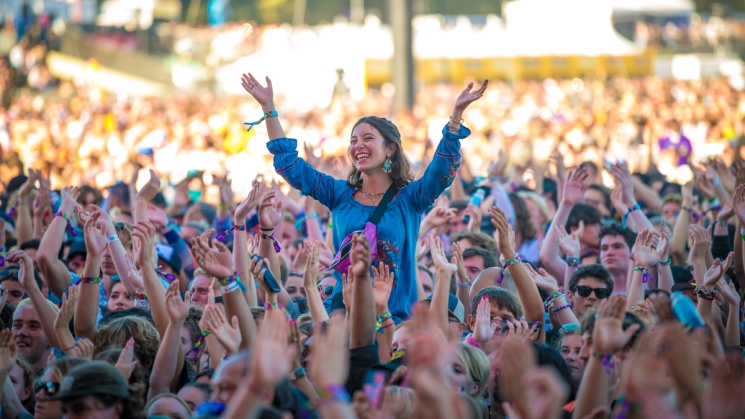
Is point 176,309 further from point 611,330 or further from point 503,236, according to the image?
point 611,330

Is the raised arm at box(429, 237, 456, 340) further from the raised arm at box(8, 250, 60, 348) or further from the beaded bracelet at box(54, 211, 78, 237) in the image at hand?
the beaded bracelet at box(54, 211, 78, 237)

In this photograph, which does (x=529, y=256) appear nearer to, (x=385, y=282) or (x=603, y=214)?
(x=603, y=214)

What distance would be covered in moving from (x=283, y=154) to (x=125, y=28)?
32201 millimetres

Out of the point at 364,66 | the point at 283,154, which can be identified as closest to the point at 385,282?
the point at 283,154

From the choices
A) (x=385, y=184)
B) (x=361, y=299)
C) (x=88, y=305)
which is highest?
(x=385, y=184)

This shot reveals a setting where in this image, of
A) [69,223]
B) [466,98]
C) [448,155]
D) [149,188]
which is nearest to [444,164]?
[448,155]

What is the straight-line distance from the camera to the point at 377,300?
14.0ft

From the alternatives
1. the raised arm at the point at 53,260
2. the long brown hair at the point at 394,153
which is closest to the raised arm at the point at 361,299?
the long brown hair at the point at 394,153

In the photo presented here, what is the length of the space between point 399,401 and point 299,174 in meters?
1.62

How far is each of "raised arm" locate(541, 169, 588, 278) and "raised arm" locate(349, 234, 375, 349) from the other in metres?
2.57

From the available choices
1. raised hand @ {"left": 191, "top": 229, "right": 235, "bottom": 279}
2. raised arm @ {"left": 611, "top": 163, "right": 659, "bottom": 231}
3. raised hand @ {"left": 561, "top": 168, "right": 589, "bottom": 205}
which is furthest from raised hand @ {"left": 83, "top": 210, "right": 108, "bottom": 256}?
raised arm @ {"left": 611, "top": 163, "right": 659, "bottom": 231}

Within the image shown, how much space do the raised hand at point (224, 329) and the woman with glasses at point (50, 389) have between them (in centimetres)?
57

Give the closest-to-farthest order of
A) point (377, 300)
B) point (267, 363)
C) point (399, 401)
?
point (267, 363) → point (399, 401) → point (377, 300)

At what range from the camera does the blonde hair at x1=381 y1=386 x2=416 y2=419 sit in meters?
3.33
